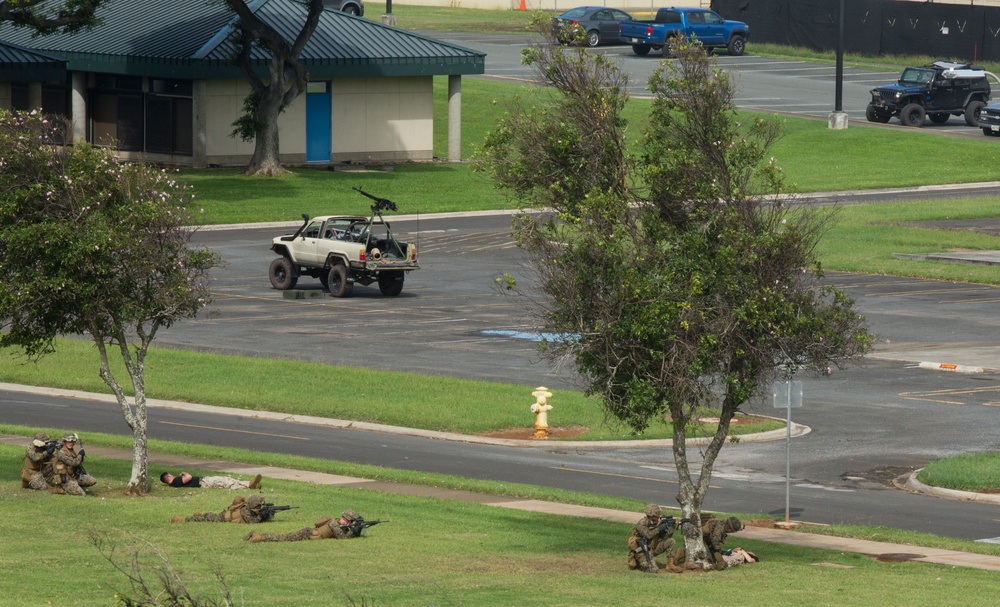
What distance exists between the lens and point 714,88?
1723 cm

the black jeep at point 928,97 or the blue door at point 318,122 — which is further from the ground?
the black jeep at point 928,97

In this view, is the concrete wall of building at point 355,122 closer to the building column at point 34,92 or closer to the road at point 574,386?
the building column at point 34,92

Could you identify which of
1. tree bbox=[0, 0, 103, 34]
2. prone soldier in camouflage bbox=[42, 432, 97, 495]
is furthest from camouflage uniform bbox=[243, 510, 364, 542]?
tree bbox=[0, 0, 103, 34]

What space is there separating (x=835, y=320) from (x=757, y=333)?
3.10 ft

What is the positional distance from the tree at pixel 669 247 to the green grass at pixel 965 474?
7.97 metres

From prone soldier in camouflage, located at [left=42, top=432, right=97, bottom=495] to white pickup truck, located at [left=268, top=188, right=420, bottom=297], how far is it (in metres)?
21.0

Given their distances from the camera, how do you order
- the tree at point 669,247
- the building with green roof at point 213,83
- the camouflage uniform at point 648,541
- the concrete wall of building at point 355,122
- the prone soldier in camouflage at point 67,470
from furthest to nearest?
the concrete wall of building at point 355,122 < the building with green roof at point 213,83 < the prone soldier in camouflage at point 67,470 < the camouflage uniform at point 648,541 < the tree at point 669,247

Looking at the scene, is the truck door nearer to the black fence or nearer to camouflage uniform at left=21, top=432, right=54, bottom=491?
the black fence

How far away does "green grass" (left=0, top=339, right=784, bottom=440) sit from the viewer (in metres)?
29.8

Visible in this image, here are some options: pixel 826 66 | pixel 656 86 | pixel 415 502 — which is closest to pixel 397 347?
pixel 415 502

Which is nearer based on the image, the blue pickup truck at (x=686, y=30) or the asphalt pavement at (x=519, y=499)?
the asphalt pavement at (x=519, y=499)

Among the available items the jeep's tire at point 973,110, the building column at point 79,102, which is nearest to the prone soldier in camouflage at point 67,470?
the building column at point 79,102

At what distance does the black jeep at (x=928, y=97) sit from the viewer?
3051 inches

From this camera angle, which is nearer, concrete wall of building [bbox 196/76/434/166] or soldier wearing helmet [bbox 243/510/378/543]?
soldier wearing helmet [bbox 243/510/378/543]
